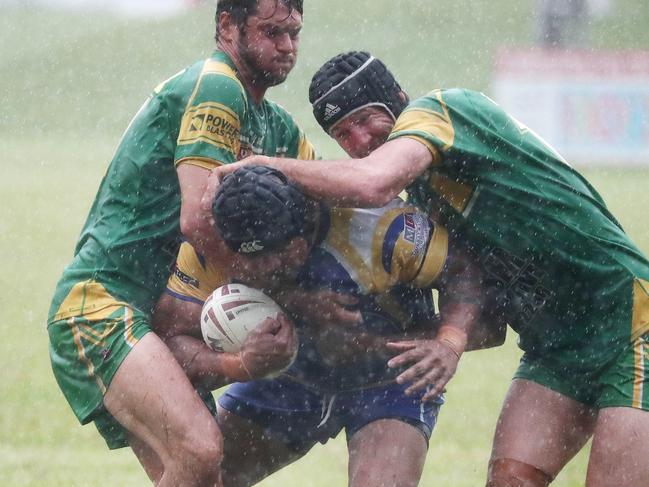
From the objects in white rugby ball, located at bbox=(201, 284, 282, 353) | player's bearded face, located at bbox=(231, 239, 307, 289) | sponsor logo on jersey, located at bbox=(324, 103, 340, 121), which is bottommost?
white rugby ball, located at bbox=(201, 284, 282, 353)

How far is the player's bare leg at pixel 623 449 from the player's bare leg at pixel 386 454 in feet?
2.43

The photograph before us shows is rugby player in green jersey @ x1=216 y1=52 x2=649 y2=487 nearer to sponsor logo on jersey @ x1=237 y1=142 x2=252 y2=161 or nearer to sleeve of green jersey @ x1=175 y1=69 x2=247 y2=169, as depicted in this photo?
sleeve of green jersey @ x1=175 y1=69 x2=247 y2=169

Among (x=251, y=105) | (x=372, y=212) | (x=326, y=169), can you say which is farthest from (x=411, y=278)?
(x=251, y=105)

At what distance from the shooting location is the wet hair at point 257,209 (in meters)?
4.57

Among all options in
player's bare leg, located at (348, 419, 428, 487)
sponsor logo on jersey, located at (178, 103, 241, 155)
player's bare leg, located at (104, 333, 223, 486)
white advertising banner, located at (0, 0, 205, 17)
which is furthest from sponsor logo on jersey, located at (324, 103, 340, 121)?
white advertising banner, located at (0, 0, 205, 17)

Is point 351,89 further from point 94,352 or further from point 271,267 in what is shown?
point 94,352

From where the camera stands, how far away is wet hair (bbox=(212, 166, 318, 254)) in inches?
180

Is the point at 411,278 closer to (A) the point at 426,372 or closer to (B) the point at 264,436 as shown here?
(A) the point at 426,372

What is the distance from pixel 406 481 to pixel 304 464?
407cm

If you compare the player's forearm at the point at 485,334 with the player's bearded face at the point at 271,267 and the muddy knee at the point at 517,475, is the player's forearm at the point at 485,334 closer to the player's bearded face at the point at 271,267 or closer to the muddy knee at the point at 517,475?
the muddy knee at the point at 517,475

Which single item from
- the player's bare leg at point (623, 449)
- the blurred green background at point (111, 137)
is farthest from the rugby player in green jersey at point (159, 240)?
the blurred green background at point (111, 137)

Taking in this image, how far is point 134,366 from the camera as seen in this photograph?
490 centimetres

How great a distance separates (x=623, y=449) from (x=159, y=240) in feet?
6.85

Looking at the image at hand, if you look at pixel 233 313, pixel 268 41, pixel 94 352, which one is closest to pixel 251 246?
pixel 233 313
